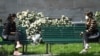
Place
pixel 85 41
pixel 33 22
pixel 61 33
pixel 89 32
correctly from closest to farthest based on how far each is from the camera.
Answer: pixel 85 41 → pixel 89 32 → pixel 61 33 → pixel 33 22

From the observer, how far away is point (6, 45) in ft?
50.7

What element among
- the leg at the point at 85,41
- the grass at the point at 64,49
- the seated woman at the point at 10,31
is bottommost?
the grass at the point at 64,49

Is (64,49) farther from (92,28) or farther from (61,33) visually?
(92,28)

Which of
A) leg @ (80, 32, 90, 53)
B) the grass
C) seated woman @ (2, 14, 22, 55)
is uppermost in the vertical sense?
seated woman @ (2, 14, 22, 55)

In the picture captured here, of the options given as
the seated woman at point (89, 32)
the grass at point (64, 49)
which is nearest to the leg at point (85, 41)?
the seated woman at point (89, 32)

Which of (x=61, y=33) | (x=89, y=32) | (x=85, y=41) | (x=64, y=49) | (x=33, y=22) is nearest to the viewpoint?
(x=85, y=41)

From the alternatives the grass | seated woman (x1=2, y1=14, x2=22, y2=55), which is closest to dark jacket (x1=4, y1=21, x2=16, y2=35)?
seated woman (x1=2, y1=14, x2=22, y2=55)

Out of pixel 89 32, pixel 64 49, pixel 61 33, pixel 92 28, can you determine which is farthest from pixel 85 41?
pixel 64 49

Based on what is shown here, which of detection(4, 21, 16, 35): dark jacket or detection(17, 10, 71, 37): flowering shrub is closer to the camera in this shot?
detection(4, 21, 16, 35): dark jacket

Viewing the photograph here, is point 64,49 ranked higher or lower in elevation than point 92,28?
lower

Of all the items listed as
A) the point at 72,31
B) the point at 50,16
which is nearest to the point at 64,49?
the point at 72,31

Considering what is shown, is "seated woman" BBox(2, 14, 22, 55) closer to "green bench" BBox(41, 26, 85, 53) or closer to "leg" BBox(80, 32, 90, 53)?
"green bench" BBox(41, 26, 85, 53)

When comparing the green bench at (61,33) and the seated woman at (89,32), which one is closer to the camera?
the seated woman at (89,32)

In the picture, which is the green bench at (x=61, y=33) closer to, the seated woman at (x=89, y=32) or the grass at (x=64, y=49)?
the seated woman at (x=89, y=32)
